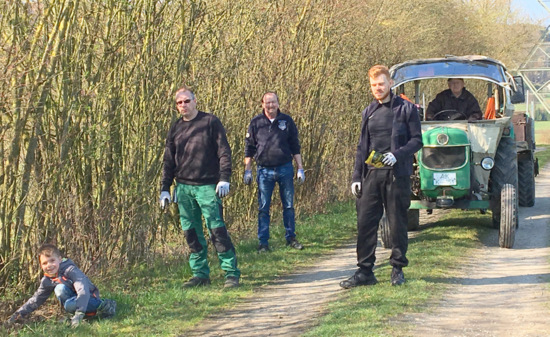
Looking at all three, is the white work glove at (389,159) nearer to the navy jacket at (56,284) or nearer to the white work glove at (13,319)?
the navy jacket at (56,284)

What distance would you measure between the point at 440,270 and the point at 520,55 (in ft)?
99.2

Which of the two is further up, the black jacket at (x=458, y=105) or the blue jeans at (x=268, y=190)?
the black jacket at (x=458, y=105)

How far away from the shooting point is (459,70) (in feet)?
38.8

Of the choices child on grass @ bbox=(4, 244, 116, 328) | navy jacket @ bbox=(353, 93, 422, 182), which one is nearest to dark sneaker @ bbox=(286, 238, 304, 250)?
navy jacket @ bbox=(353, 93, 422, 182)

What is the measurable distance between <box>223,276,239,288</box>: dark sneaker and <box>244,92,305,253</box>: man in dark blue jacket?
6.47ft

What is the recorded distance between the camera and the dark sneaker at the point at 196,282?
314 inches

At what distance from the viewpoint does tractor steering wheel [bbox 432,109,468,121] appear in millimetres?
11508

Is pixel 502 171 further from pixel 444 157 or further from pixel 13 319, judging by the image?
pixel 13 319

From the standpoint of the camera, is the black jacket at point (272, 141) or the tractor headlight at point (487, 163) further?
the tractor headlight at point (487, 163)

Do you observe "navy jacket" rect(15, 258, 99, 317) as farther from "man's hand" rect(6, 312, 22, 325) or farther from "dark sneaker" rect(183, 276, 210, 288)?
"dark sneaker" rect(183, 276, 210, 288)

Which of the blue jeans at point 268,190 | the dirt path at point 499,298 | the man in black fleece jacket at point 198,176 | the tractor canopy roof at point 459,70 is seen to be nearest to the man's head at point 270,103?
the blue jeans at point 268,190

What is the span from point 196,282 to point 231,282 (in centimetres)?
33

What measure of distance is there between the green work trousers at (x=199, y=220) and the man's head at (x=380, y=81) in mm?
1712

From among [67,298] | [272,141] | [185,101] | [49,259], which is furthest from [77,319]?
[272,141]
